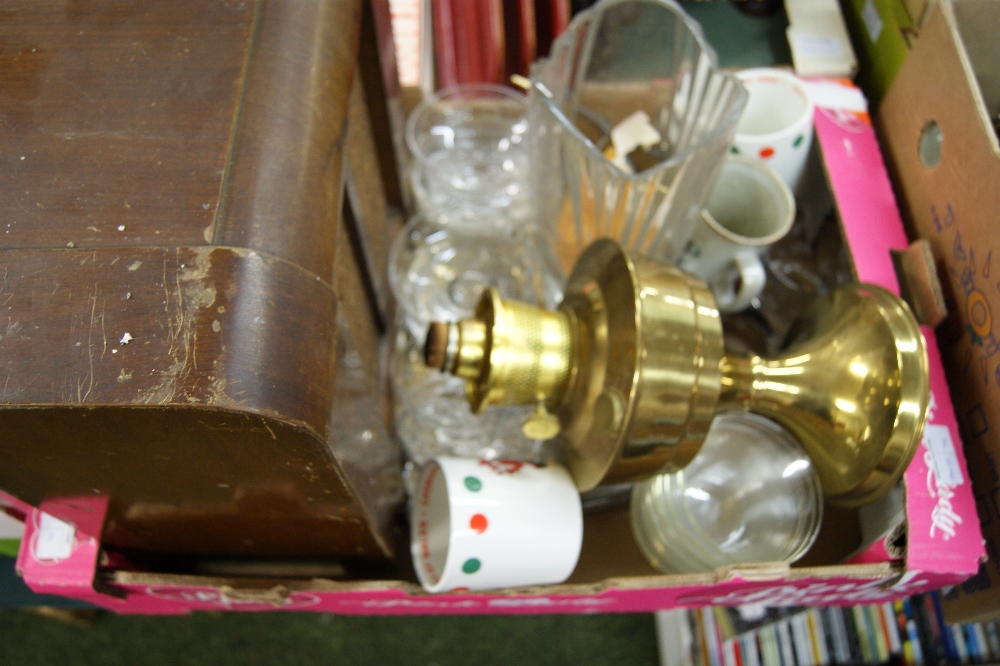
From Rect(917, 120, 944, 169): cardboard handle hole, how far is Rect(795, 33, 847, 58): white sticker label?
15 centimetres

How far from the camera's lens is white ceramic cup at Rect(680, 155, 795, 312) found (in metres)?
0.61

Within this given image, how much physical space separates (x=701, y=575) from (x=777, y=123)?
0.44 m

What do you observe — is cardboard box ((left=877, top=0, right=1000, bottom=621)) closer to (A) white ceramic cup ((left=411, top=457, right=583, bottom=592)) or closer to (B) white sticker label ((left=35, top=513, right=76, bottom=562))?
(A) white ceramic cup ((left=411, top=457, right=583, bottom=592))

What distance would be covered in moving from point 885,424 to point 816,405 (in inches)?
2.2

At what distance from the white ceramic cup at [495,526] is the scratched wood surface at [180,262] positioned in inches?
2.8

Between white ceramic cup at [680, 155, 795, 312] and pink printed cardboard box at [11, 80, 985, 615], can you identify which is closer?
pink printed cardboard box at [11, 80, 985, 615]

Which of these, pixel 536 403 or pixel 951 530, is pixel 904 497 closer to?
pixel 951 530

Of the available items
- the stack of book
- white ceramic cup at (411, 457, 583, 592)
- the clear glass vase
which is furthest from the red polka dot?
the stack of book

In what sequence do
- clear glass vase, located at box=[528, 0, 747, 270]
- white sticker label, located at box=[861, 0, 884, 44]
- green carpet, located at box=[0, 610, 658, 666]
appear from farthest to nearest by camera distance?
green carpet, located at box=[0, 610, 658, 666] < white sticker label, located at box=[861, 0, 884, 44] < clear glass vase, located at box=[528, 0, 747, 270]

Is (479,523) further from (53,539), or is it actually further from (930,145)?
(930,145)

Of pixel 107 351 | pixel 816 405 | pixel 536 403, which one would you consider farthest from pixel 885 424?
pixel 107 351

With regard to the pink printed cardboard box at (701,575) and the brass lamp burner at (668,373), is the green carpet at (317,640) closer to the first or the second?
the pink printed cardboard box at (701,575)

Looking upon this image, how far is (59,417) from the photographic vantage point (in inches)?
12.7

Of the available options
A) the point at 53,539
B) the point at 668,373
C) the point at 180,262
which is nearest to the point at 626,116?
the point at 668,373
